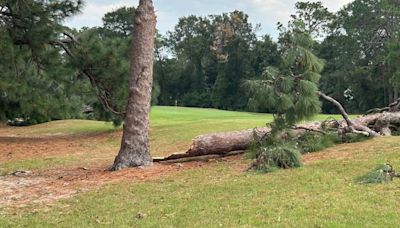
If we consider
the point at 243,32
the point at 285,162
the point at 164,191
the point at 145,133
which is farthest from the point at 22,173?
the point at 243,32

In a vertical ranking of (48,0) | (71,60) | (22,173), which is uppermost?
(48,0)

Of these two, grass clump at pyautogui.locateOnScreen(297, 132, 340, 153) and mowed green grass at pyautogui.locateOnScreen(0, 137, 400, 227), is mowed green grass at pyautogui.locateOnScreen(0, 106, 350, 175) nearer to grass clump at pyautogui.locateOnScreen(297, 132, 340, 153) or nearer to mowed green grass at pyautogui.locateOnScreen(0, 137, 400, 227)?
grass clump at pyautogui.locateOnScreen(297, 132, 340, 153)

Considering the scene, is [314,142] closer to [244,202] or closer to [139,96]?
[139,96]

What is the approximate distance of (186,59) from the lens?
64.2 meters

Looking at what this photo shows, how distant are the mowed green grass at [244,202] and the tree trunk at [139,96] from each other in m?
1.41

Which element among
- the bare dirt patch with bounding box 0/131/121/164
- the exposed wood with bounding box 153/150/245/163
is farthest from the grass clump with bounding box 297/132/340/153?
the bare dirt patch with bounding box 0/131/121/164

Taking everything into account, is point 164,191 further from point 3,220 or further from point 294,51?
point 294,51

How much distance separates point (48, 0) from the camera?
1452 centimetres

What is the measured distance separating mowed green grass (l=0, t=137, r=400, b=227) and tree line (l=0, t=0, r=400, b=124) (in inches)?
96.1

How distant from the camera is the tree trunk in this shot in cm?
913

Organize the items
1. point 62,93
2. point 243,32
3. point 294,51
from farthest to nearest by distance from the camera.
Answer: point 243,32, point 62,93, point 294,51

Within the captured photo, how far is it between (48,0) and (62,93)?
303 cm

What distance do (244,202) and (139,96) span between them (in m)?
4.10

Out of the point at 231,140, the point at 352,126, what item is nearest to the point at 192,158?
the point at 231,140
